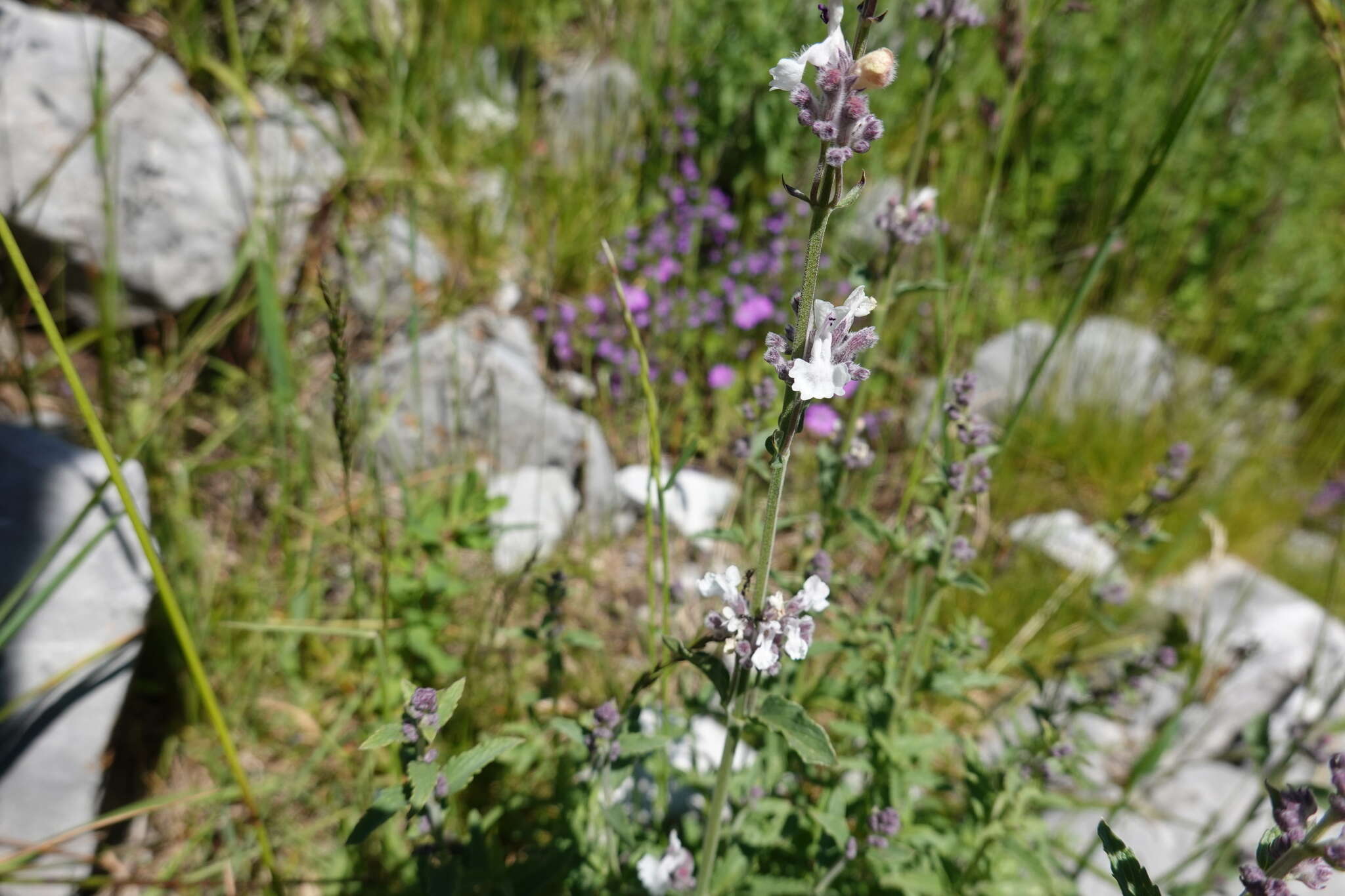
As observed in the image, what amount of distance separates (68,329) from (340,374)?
2740mm

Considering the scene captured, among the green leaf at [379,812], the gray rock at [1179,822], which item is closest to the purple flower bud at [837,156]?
the green leaf at [379,812]

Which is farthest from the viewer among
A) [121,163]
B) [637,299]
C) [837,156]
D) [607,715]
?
[637,299]

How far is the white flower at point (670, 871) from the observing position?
1.58 m

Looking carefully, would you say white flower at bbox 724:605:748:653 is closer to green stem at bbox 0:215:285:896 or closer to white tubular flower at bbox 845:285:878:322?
white tubular flower at bbox 845:285:878:322

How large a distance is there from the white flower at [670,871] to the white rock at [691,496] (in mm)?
1532

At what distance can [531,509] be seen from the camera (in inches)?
125

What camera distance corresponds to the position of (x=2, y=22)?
131 inches

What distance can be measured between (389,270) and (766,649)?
320cm

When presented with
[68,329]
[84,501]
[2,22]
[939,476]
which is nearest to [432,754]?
[939,476]

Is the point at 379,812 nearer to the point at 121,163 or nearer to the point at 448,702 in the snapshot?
the point at 448,702

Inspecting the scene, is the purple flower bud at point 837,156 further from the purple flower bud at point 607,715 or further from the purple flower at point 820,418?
the purple flower at point 820,418

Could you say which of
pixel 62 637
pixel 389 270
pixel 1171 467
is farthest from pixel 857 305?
pixel 389 270

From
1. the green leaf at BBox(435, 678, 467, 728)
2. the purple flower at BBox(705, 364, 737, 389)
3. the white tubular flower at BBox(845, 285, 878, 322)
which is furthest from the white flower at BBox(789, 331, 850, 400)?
the purple flower at BBox(705, 364, 737, 389)

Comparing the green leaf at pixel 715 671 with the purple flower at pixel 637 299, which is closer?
the green leaf at pixel 715 671
